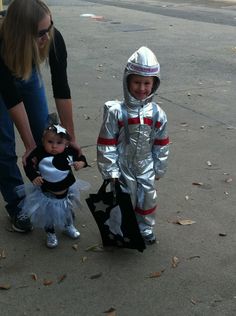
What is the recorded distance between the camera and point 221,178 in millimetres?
4387

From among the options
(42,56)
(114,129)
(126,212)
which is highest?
(42,56)

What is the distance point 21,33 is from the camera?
281 cm

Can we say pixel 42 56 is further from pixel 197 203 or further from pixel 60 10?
pixel 60 10

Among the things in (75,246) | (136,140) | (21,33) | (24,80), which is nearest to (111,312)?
(75,246)

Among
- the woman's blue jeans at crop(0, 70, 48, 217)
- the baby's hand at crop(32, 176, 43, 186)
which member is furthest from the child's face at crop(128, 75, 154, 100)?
the baby's hand at crop(32, 176, 43, 186)

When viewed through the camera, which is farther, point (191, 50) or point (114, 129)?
point (191, 50)

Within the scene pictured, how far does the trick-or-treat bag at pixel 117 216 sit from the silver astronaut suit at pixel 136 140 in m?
0.11

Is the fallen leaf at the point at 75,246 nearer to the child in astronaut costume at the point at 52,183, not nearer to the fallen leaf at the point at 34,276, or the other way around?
the child in astronaut costume at the point at 52,183

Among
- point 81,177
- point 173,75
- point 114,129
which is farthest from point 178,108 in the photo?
point 114,129

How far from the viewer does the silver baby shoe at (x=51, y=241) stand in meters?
3.30

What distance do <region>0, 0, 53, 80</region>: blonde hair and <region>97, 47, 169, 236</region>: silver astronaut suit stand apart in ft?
1.82

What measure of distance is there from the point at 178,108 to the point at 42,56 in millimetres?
3548

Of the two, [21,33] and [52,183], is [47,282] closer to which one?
[52,183]

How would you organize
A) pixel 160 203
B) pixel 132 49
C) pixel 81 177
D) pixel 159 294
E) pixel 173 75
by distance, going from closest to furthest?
pixel 159 294 → pixel 160 203 → pixel 81 177 → pixel 173 75 → pixel 132 49
